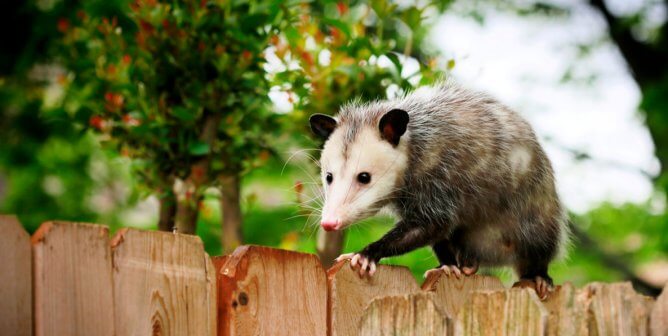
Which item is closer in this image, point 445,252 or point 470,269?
point 470,269

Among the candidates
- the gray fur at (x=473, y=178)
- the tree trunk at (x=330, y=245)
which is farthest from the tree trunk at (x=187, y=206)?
the gray fur at (x=473, y=178)

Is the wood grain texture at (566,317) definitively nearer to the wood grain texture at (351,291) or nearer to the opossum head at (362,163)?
the wood grain texture at (351,291)

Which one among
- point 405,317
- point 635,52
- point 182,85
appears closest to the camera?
point 405,317

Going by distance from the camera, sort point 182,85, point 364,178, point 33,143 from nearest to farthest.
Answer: point 364,178, point 182,85, point 33,143

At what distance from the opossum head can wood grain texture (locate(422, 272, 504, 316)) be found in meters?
0.28

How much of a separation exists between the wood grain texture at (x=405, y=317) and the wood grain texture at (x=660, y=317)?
1.21ft

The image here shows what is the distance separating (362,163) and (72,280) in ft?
A: 3.45

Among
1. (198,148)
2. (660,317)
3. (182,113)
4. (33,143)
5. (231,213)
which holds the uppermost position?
(33,143)

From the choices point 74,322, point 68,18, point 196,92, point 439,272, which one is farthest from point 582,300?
point 68,18

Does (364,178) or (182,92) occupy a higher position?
(182,92)

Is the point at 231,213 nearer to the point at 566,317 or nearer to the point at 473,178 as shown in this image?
the point at 473,178

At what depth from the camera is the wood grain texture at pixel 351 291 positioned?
1965mm

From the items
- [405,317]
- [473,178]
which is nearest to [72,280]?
[405,317]

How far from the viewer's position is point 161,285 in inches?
67.0
